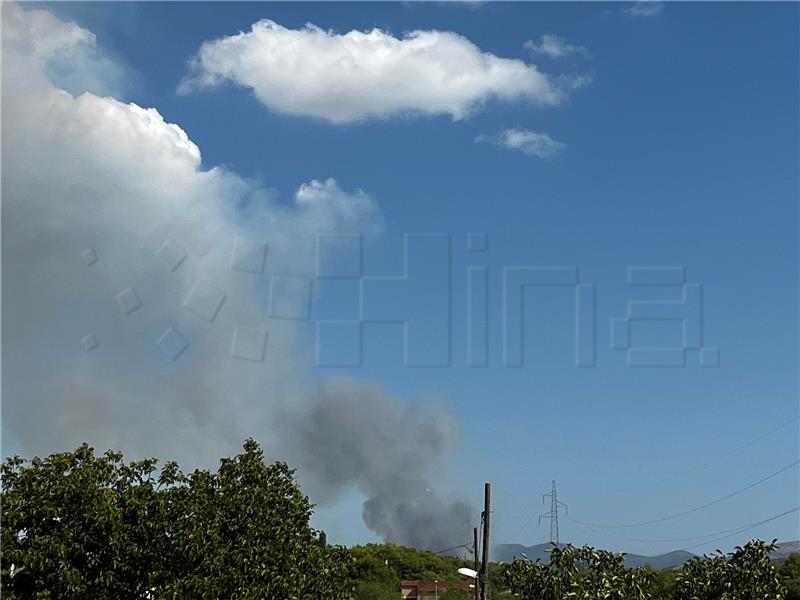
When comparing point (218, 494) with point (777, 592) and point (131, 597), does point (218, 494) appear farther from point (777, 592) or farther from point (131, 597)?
point (777, 592)

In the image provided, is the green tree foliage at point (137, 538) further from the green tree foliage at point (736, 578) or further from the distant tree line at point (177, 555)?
the green tree foliage at point (736, 578)

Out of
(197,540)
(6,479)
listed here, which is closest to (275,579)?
(197,540)

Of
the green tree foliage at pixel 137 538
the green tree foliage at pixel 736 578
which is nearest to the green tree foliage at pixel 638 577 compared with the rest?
the green tree foliage at pixel 736 578

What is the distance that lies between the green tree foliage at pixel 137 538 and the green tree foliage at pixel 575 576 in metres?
5.07

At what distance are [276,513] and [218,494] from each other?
1.58m

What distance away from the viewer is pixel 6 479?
21.8 m

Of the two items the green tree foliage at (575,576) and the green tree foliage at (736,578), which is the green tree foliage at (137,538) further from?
the green tree foliage at (736,578)

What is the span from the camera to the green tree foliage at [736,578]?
64.5 ft

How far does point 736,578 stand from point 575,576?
3.23m

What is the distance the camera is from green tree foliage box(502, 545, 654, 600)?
19109 mm

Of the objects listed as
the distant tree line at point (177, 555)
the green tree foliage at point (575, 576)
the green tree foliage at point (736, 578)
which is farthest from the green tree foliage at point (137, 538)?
the green tree foliage at point (736, 578)

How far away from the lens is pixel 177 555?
68.5 feet

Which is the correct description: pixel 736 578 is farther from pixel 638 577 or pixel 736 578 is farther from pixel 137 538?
pixel 137 538

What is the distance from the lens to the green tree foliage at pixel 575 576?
19.1 m
